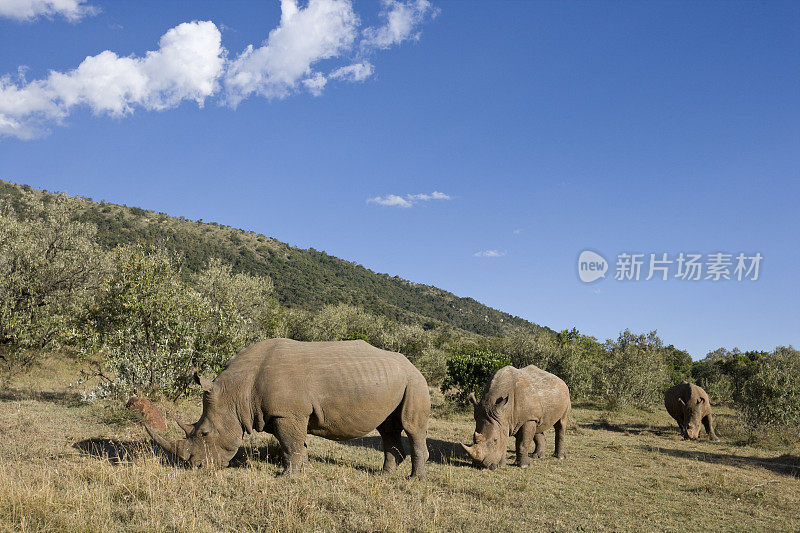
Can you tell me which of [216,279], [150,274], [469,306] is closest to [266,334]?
[216,279]

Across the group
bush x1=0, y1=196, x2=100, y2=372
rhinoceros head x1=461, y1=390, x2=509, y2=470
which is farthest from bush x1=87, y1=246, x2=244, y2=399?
rhinoceros head x1=461, y1=390, x2=509, y2=470

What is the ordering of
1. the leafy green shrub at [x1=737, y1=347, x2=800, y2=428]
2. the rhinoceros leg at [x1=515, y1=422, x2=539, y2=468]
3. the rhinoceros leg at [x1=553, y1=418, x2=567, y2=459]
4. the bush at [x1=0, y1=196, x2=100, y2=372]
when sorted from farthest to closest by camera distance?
1. the leafy green shrub at [x1=737, y1=347, x2=800, y2=428]
2. the bush at [x1=0, y1=196, x2=100, y2=372]
3. the rhinoceros leg at [x1=553, y1=418, x2=567, y2=459]
4. the rhinoceros leg at [x1=515, y1=422, x2=539, y2=468]

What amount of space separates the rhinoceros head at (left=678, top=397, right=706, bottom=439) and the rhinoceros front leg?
1896 centimetres

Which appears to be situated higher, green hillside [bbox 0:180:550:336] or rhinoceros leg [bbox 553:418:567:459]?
green hillside [bbox 0:180:550:336]

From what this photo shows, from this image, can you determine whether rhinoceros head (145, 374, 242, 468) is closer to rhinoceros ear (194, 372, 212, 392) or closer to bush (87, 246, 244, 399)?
rhinoceros ear (194, 372, 212, 392)

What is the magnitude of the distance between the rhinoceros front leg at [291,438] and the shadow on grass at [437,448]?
14.8 ft

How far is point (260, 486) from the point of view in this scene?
8000 mm

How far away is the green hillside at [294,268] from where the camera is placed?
8800cm

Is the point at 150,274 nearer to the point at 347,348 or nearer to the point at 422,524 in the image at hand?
the point at 347,348

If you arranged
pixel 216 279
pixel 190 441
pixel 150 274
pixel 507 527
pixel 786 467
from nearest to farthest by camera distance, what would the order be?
pixel 507 527 → pixel 190 441 → pixel 786 467 → pixel 150 274 → pixel 216 279

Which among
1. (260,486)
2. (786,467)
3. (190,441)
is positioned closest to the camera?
(260,486)

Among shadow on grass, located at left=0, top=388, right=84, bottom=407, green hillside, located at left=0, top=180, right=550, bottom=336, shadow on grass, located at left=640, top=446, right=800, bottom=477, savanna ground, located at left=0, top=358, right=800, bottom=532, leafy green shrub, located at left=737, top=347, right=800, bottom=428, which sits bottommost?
shadow on grass, located at left=0, top=388, right=84, bottom=407

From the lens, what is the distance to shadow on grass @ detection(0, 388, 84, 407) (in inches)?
626

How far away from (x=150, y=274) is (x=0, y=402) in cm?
633
